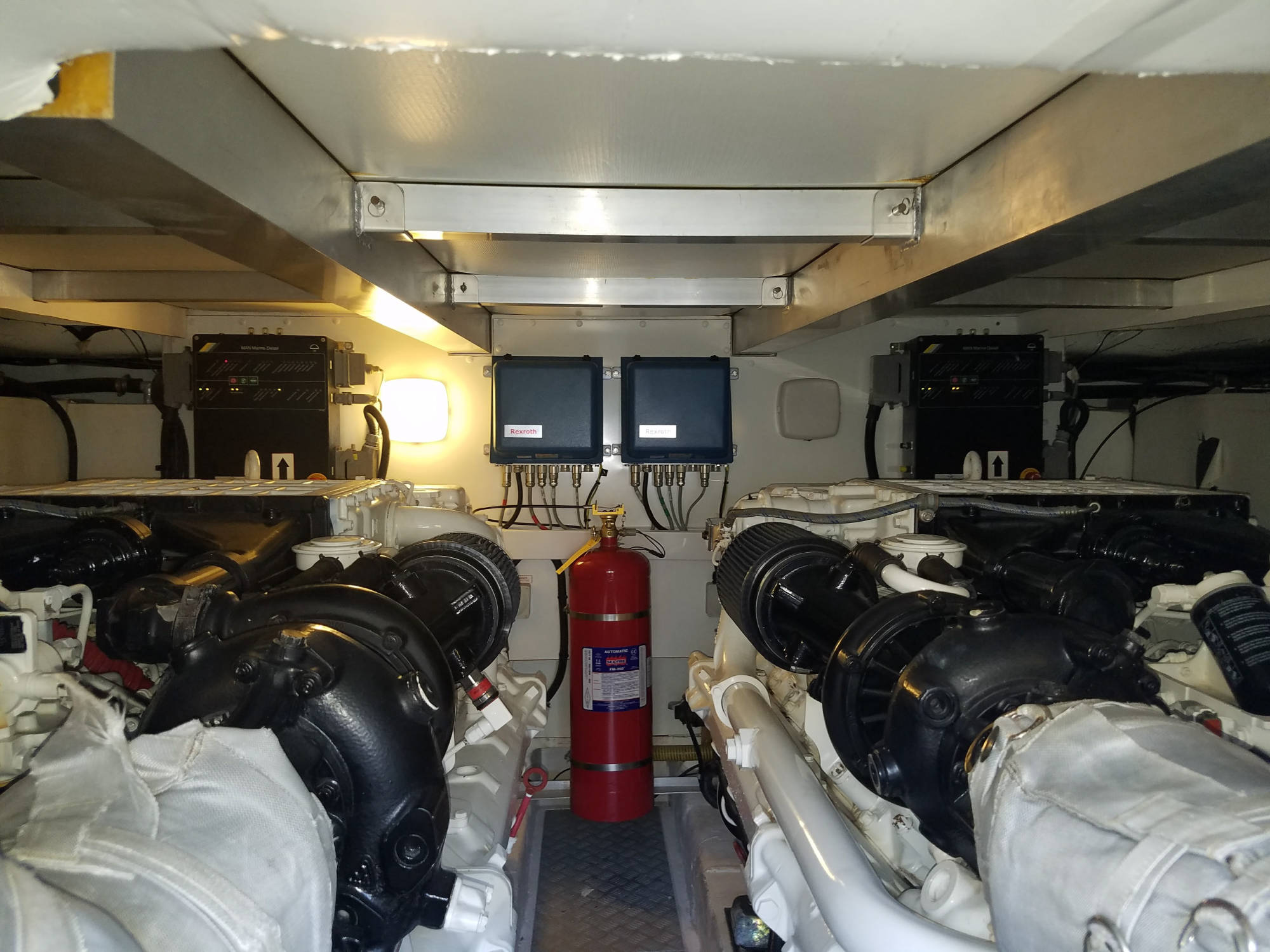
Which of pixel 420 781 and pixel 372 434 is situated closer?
pixel 420 781

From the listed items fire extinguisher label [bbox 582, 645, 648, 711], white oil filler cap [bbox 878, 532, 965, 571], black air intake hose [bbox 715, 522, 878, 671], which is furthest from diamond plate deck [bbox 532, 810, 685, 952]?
white oil filler cap [bbox 878, 532, 965, 571]

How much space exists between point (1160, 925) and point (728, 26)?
0.66 meters

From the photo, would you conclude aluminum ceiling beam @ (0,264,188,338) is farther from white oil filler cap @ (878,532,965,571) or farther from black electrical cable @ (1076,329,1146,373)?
black electrical cable @ (1076,329,1146,373)

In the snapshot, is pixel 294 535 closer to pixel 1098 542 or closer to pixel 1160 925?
pixel 1160 925

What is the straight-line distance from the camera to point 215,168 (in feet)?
2.96

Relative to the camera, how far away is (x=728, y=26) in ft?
1.81

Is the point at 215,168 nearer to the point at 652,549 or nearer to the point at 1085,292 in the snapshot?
the point at 652,549

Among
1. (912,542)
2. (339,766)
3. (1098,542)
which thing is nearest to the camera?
(339,766)

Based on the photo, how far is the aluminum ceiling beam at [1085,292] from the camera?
2475mm

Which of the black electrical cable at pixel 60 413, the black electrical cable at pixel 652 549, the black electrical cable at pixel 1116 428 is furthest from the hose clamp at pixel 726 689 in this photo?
the black electrical cable at pixel 60 413

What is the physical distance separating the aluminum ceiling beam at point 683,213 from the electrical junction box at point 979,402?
1566 mm

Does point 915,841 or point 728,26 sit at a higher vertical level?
point 728,26

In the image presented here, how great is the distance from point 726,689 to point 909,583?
0.87 meters

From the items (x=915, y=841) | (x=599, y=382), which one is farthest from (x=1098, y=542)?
(x=599, y=382)
